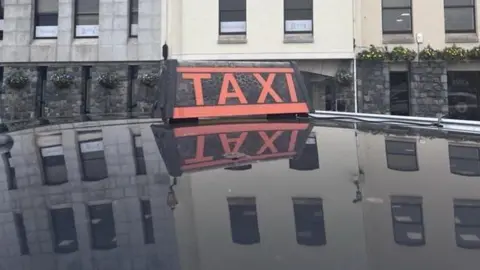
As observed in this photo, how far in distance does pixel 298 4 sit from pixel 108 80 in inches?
273

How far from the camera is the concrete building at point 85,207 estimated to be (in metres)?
1.35

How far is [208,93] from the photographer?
4.66m

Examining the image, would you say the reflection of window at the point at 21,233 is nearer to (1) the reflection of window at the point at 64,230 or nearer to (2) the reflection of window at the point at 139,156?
(1) the reflection of window at the point at 64,230

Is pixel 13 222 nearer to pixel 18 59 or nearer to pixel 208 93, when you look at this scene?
pixel 208 93

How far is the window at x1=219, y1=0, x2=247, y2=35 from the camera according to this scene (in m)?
15.0

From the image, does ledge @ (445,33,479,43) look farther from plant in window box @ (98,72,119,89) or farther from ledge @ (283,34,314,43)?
plant in window box @ (98,72,119,89)

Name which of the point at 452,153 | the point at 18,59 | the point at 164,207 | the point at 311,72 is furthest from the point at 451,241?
the point at 18,59

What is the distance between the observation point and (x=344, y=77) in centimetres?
1447

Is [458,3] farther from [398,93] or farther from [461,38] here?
[398,93]

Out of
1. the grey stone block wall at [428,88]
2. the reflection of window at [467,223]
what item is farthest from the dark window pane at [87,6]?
the reflection of window at [467,223]

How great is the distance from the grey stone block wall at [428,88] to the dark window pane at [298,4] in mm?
3970

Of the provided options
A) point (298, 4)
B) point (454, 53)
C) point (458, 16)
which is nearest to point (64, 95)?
point (298, 4)

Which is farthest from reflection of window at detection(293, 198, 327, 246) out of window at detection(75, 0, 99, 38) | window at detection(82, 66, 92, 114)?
window at detection(75, 0, 99, 38)

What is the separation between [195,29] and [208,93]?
1067cm
